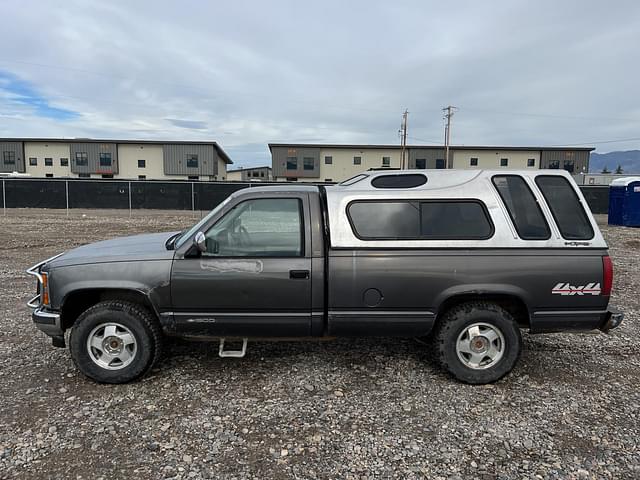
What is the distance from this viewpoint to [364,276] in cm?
362

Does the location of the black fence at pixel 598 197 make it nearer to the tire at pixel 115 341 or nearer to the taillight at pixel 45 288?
the tire at pixel 115 341

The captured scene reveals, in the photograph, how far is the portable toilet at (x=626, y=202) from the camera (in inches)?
745

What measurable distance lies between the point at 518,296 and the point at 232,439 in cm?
258

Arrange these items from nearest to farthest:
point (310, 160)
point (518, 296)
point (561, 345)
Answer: point (518, 296)
point (561, 345)
point (310, 160)

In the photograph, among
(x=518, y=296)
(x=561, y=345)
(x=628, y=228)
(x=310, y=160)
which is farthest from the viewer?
(x=310, y=160)

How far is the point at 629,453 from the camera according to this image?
2.91m

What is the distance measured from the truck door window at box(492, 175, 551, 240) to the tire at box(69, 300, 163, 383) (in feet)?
10.8

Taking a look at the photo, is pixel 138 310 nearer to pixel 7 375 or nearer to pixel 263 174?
pixel 7 375

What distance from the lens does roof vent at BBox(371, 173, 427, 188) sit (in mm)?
3869

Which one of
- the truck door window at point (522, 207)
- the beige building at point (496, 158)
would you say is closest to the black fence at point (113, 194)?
the truck door window at point (522, 207)

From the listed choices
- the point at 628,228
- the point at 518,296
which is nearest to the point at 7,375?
the point at 518,296

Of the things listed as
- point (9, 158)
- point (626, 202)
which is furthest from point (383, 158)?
point (9, 158)

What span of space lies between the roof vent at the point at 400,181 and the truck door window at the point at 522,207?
0.65m

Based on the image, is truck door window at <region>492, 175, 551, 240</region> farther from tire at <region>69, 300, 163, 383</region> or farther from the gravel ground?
tire at <region>69, 300, 163, 383</region>
